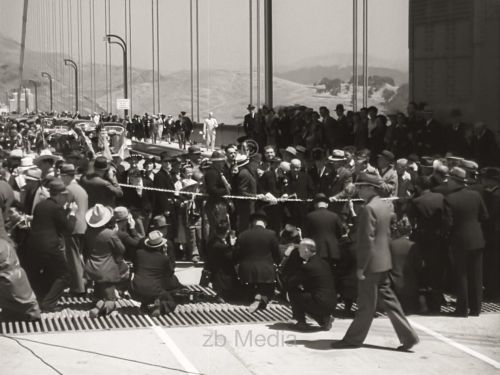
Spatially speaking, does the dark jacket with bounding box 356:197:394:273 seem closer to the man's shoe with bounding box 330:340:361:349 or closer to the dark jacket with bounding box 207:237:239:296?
the man's shoe with bounding box 330:340:361:349

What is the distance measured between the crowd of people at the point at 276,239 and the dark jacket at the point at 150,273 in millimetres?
13

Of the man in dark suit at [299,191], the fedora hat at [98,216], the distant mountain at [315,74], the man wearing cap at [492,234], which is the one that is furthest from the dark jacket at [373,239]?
the distant mountain at [315,74]

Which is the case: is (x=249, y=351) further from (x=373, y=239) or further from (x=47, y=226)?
(x=47, y=226)

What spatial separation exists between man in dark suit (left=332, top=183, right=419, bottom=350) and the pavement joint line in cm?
149

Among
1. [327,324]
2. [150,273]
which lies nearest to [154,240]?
[150,273]

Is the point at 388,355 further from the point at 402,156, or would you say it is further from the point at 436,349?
the point at 402,156

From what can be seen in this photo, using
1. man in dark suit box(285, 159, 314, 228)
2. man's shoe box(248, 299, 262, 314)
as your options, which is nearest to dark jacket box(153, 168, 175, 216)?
man in dark suit box(285, 159, 314, 228)

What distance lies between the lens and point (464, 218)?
10055 mm

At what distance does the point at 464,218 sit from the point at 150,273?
10.9ft

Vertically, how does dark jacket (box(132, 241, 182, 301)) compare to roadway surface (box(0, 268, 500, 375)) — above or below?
above

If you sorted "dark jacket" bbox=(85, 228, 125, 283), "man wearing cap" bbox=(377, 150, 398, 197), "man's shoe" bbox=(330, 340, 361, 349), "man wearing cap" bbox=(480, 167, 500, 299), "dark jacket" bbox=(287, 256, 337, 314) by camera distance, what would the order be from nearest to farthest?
"man's shoe" bbox=(330, 340, 361, 349) → "dark jacket" bbox=(287, 256, 337, 314) → "dark jacket" bbox=(85, 228, 125, 283) → "man wearing cap" bbox=(480, 167, 500, 299) → "man wearing cap" bbox=(377, 150, 398, 197)

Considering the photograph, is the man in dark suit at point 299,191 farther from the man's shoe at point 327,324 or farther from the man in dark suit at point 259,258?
the man's shoe at point 327,324

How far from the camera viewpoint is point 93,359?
8.18m

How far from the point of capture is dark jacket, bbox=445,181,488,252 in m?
10.0
